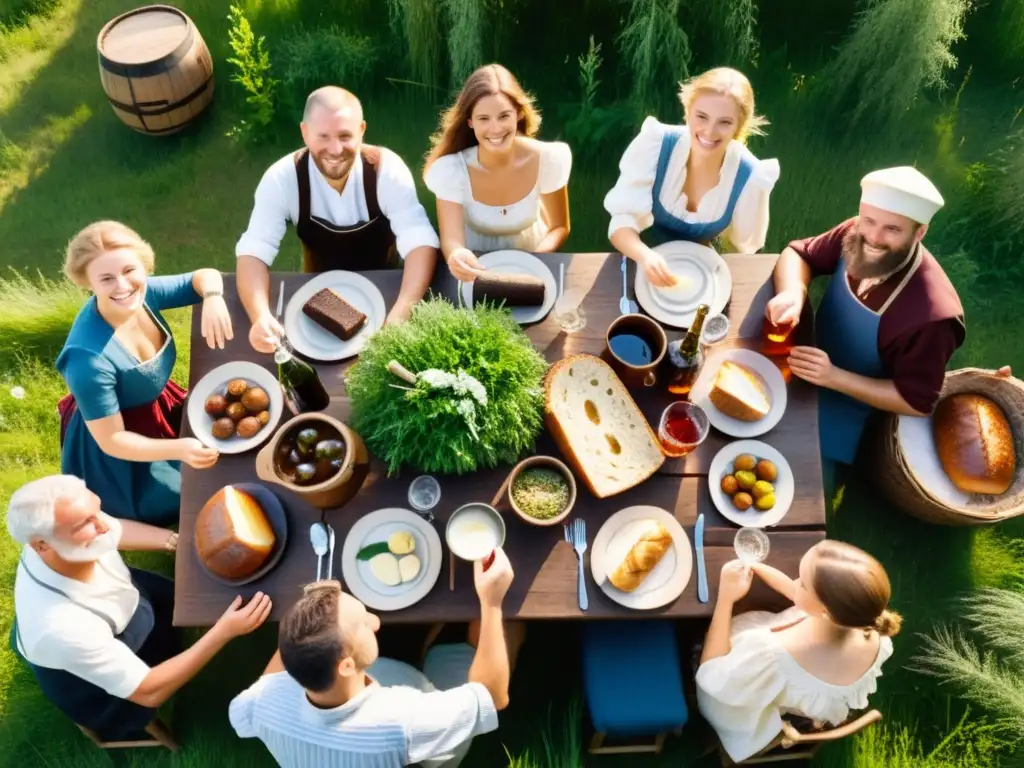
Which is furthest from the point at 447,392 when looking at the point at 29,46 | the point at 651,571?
the point at 29,46

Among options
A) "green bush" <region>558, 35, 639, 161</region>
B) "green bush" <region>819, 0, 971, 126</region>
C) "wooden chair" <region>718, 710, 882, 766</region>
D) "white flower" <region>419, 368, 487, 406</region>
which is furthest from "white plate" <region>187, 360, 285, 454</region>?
"green bush" <region>819, 0, 971, 126</region>

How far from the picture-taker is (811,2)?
189 inches

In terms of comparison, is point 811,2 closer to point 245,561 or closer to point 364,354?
point 364,354

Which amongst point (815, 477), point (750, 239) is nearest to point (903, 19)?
point (750, 239)

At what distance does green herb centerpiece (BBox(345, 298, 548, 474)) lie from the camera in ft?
7.36

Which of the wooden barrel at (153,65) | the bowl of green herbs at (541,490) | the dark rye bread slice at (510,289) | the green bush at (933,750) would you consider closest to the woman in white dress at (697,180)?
the dark rye bread slice at (510,289)

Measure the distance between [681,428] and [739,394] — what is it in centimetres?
25

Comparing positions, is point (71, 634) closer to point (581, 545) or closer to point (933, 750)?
point (581, 545)

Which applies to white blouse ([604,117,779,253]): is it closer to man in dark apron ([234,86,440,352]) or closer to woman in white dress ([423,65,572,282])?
woman in white dress ([423,65,572,282])

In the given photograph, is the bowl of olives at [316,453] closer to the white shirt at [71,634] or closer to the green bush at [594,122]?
the white shirt at [71,634]

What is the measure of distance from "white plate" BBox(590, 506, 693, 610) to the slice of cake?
0.47 m

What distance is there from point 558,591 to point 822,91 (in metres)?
3.89

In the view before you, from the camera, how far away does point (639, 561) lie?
2.38m

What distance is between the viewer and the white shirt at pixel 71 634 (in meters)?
2.37
